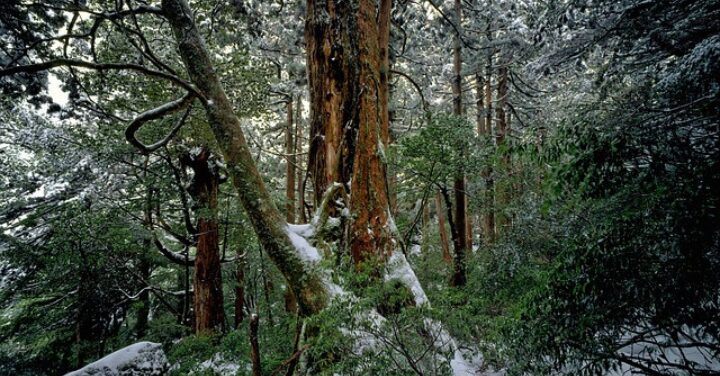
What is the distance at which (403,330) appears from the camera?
1.88m

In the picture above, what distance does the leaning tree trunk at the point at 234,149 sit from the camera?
2.63m

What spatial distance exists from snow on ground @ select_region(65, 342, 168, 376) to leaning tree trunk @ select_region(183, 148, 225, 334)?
221 centimetres

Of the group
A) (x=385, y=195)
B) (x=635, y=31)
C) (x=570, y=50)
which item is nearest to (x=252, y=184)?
(x=385, y=195)

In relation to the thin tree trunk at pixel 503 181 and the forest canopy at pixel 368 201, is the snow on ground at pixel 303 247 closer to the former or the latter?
the forest canopy at pixel 368 201

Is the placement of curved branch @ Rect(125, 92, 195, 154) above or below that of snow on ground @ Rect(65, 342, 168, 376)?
above

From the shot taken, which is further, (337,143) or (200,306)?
(200,306)

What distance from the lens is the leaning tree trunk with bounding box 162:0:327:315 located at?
263 cm

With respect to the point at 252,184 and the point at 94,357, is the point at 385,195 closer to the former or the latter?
the point at 252,184

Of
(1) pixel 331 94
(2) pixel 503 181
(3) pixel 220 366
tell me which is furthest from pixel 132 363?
(2) pixel 503 181

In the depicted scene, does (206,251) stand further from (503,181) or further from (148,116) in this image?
(503,181)

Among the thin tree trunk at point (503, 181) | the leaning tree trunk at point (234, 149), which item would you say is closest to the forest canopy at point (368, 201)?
the leaning tree trunk at point (234, 149)

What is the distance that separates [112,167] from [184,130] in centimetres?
137

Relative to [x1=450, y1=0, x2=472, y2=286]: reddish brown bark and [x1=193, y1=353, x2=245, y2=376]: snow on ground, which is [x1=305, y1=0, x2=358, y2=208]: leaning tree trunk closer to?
[x1=193, y1=353, x2=245, y2=376]: snow on ground

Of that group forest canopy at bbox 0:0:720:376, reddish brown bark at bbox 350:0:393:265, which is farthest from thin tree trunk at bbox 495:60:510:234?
reddish brown bark at bbox 350:0:393:265
